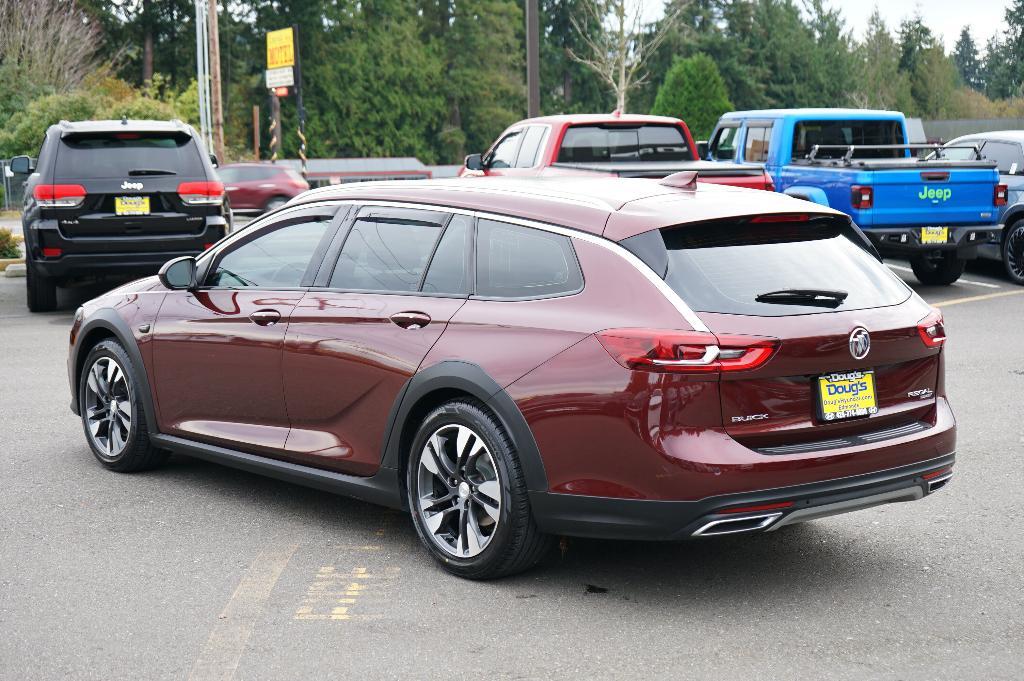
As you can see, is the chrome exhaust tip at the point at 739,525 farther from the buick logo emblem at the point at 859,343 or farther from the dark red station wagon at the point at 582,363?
the buick logo emblem at the point at 859,343

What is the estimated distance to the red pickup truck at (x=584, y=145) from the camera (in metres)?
15.2

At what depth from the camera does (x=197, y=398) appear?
21.4ft

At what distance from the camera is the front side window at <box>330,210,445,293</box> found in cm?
556

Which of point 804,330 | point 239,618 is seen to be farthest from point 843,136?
point 239,618

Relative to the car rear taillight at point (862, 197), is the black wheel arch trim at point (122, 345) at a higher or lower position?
lower

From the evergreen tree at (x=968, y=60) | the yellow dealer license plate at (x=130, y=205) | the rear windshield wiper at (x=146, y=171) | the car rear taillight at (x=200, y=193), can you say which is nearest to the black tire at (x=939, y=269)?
the car rear taillight at (x=200, y=193)

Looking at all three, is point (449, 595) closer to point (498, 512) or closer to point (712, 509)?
point (498, 512)

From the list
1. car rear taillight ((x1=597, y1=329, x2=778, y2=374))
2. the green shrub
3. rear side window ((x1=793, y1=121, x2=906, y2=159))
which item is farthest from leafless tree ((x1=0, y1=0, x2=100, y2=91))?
car rear taillight ((x1=597, y1=329, x2=778, y2=374))

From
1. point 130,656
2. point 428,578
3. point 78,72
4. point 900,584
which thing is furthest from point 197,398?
point 78,72

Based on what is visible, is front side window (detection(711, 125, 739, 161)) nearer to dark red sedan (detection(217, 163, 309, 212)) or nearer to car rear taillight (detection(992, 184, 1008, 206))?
car rear taillight (detection(992, 184, 1008, 206))

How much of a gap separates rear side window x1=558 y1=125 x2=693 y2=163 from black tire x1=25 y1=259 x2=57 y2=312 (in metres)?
5.75

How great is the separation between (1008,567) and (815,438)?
1.17m

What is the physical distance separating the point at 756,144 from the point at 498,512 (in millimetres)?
12576

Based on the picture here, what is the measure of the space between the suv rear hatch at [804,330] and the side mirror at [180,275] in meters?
2.67
